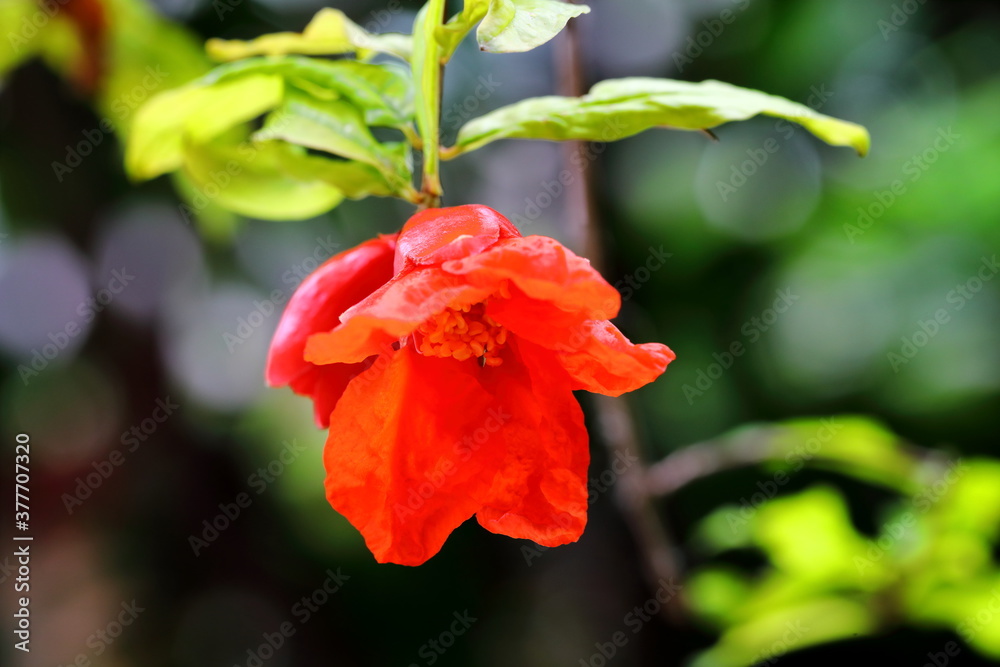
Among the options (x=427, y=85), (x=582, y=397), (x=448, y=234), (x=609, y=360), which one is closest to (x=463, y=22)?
(x=427, y=85)

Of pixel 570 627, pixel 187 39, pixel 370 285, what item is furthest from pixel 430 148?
pixel 570 627

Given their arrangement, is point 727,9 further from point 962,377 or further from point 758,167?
point 962,377

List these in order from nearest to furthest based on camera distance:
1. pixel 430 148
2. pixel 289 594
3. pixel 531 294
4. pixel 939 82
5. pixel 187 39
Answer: pixel 531 294 → pixel 430 148 → pixel 187 39 → pixel 939 82 → pixel 289 594

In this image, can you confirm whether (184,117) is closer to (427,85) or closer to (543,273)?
(427,85)

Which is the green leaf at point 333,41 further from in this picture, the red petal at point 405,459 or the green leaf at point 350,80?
the red petal at point 405,459

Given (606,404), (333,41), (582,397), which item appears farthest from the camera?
(582,397)

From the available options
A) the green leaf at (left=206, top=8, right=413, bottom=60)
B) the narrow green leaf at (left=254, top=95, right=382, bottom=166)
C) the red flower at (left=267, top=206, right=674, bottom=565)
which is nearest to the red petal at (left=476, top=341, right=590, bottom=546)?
the red flower at (left=267, top=206, right=674, bottom=565)
